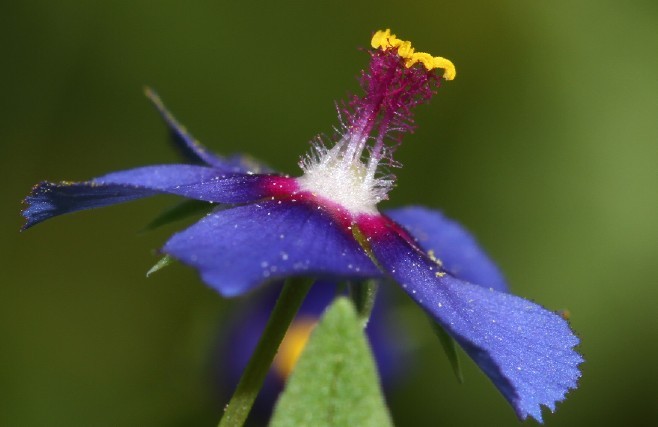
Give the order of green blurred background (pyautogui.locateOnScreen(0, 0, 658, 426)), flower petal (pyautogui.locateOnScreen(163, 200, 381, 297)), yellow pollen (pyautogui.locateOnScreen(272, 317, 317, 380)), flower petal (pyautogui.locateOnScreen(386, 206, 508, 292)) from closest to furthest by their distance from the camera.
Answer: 1. flower petal (pyautogui.locateOnScreen(163, 200, 381, 297))
2. flower petal (pyautogui.locateOnScreen(386, 206, 508, 292))
3. yellow pollen (pyautogui.locateOnScreen(272, 317, 317, 380))
4. green blurred background (pyautogui.locateOnScreen(0, 0, 658, 426))

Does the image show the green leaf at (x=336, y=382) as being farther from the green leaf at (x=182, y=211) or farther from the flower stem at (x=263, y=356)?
the green leaf at (x=182, y=211)

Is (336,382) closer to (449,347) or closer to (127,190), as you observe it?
(449,347)

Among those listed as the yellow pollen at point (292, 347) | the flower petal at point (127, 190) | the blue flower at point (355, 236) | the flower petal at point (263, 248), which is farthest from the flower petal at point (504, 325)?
the yellow pollen at point (292, 347)

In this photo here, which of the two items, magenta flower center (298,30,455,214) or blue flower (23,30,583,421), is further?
magenta flower center (298,30,455,214)

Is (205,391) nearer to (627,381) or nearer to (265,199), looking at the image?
(265,199)

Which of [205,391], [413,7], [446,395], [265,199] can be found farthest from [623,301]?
[265,199]

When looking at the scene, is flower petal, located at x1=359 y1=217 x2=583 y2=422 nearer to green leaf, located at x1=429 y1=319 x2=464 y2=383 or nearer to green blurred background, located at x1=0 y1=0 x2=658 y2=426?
green leaf, located at x1=429 y1=319 x2=464 y2=383

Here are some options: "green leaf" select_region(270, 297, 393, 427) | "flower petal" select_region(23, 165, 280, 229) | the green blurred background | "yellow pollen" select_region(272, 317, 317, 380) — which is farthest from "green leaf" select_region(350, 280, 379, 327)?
the green blurred background

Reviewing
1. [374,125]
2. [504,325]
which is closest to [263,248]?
[504,325]
